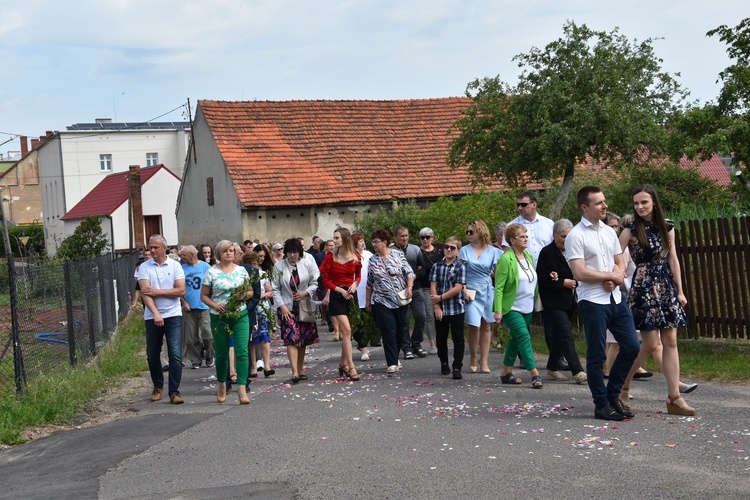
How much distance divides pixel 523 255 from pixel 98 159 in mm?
75135

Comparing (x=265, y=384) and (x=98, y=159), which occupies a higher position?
(x=98, y=159)

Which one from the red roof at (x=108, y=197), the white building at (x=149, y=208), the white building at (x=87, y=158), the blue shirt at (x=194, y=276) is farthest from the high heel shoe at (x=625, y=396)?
the white building at (x=87, y=158)

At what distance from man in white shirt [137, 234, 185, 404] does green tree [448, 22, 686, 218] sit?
1499cm

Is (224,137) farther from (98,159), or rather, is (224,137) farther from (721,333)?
(98,159)

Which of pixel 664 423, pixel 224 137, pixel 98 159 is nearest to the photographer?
pixel 664 423

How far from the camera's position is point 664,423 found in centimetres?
836

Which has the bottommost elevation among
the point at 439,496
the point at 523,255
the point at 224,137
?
the point at 439,496

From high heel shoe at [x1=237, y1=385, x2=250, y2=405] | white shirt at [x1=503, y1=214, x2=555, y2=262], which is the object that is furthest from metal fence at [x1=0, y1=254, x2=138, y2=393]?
white shirt at [x1=503, y1=214, x2=555, y2=262]

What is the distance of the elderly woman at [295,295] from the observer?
1267cm

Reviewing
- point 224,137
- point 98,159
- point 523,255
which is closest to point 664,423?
point 523,255

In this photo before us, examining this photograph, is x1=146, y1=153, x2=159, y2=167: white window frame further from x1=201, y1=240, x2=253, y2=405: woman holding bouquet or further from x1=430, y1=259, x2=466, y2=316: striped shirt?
x1=201, y1=240, x2=253, y2=405: woman holding bouquet

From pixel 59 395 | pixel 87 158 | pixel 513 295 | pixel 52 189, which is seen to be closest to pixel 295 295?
pixel 513 295

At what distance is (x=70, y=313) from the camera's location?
13.7 m

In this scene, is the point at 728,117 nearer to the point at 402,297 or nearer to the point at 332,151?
the point at 402,297
